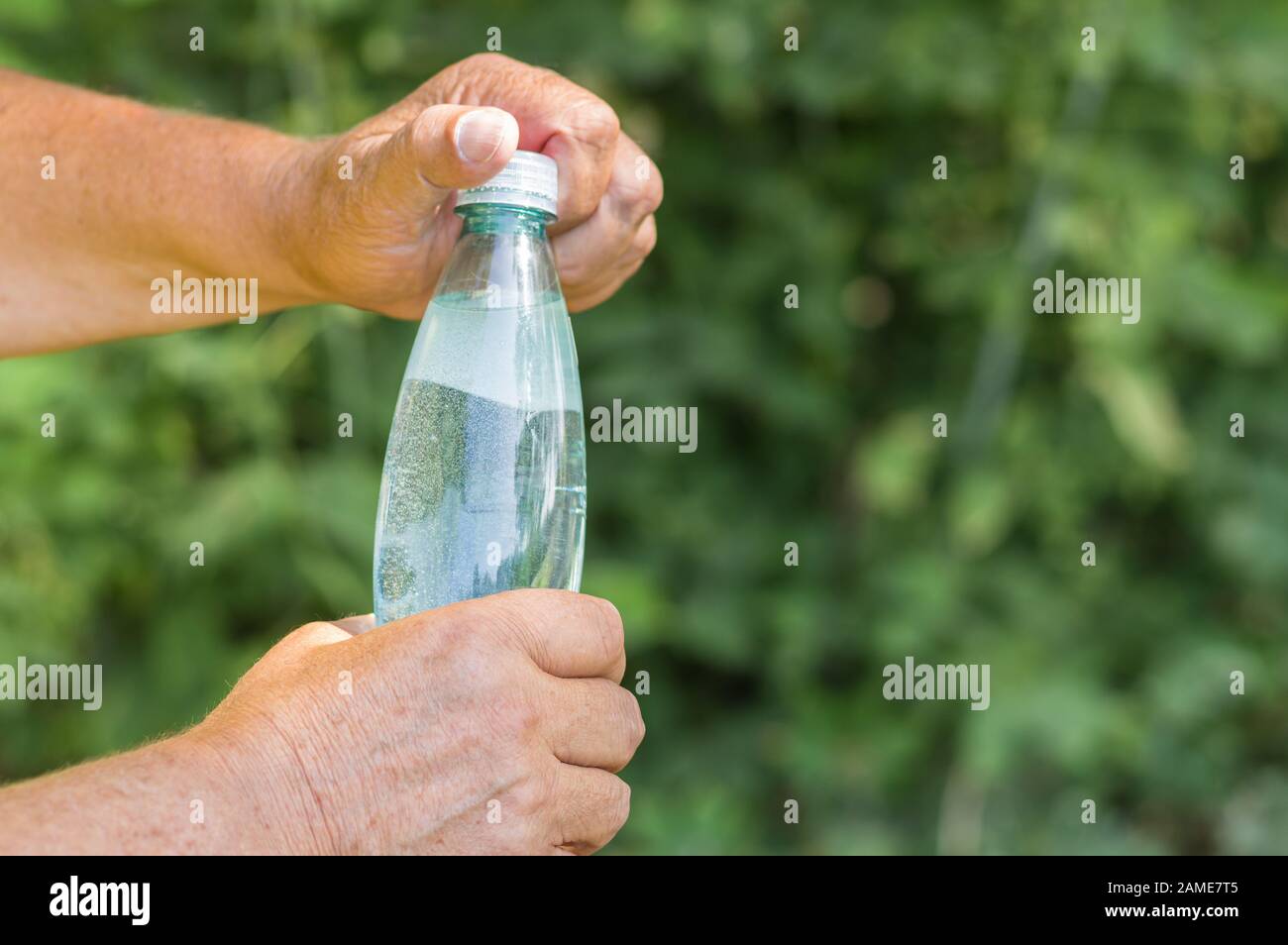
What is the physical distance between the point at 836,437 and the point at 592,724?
208cm

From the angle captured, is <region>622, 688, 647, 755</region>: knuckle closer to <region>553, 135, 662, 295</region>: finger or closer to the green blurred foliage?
<region>553, 135, 662, 295</region>: finger

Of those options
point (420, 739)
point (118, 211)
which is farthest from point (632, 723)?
point (118, 211)

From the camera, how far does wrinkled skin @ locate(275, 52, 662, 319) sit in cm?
105

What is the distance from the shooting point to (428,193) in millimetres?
1019

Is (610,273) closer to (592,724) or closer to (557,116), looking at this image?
(557,116)

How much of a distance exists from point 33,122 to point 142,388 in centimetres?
135

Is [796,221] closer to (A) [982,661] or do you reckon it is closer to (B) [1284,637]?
(A) [982,661]

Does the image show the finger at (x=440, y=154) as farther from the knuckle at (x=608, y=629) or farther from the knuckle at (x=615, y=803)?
the knuckle at (x=615, y=803)

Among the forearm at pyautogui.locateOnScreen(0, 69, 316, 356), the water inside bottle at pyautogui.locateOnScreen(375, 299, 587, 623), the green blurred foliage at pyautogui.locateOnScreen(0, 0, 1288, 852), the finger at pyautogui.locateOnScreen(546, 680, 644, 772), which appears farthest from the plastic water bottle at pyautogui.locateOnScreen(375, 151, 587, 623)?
the green blurred foliage at pyautogui.locateOnScreen(0, 0, 1288, 852)

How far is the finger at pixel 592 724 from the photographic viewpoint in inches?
36.7

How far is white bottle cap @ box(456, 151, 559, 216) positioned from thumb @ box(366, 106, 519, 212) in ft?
0.08

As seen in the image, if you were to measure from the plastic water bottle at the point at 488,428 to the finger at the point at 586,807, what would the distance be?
175 millimetres

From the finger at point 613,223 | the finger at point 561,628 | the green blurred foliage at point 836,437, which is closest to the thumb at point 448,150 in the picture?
the finger at point 613,223

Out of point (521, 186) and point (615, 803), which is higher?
point (521, 186)
